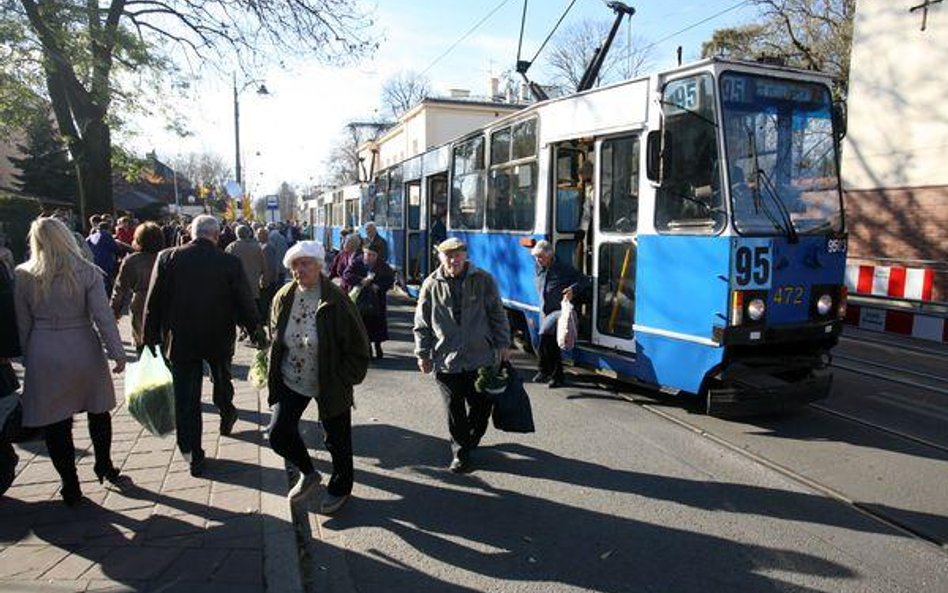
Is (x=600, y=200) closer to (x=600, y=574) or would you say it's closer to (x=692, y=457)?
(x=692, y=457)

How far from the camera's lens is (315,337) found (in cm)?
424

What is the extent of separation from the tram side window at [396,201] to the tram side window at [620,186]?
914cm

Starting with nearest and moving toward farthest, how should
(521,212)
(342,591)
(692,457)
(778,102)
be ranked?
(342,591), (692,457), (778,102), (521,212)

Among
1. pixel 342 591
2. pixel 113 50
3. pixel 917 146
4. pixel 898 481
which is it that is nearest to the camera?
pixel 342 591

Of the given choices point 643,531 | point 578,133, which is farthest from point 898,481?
point 578,133

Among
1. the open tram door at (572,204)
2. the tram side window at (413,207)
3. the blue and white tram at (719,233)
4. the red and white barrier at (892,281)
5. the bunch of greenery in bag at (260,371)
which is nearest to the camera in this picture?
the bunch of greenery in bag at (260,371)

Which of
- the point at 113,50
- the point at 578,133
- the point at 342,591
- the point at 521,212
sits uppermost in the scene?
the point at 113,50

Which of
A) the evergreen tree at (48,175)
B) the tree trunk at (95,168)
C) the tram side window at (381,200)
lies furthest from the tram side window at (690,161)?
the evergreen tree at (48,175)

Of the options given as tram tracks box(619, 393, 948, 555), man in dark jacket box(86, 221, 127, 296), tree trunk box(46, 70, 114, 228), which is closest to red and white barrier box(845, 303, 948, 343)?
tram tracks box(619, 393, 948, 555)

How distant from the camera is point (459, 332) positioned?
16.3 feet

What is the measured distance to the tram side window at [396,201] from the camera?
16031 millimetres

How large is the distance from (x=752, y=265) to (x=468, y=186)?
19.1ft

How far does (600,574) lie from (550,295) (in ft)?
13.3

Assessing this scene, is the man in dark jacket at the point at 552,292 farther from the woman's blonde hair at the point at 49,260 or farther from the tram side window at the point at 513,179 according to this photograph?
the woman's blonde hair at the point at 49,260
